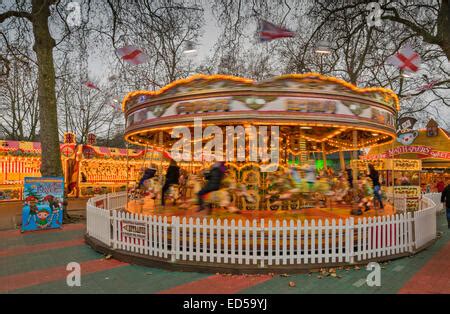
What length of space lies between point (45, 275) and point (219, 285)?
3.09 meters

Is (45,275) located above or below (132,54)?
below

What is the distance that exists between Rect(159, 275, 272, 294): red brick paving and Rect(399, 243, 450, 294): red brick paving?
2241 mm

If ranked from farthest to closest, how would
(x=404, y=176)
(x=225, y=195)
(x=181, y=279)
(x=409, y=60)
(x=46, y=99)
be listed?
(x=404, y=176), (x=46, y=99), (x=409, y=60), (x=225, y=195), (x=181, y=279)

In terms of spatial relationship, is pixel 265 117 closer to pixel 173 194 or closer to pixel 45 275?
pixel 45 275

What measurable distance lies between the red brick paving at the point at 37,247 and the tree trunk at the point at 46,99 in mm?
3690

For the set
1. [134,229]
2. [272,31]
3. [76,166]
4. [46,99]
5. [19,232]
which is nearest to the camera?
Result: [134,229]

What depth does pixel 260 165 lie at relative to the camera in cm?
968

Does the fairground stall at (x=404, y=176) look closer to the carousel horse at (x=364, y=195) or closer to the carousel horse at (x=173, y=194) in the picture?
the carousel horse at (x=364, y=195)

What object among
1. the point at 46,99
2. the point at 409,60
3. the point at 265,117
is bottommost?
the point at 265,117

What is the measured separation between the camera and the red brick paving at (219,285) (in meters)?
→ 4.95

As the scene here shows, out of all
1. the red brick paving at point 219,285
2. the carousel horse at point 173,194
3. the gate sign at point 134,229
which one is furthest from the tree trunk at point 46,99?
the red brick paving at point 219,285

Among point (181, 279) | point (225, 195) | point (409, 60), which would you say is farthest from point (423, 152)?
point (181, 279)

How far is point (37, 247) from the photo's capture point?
8.01m
